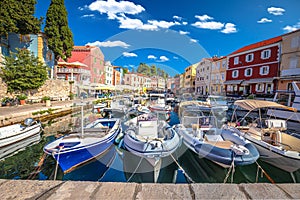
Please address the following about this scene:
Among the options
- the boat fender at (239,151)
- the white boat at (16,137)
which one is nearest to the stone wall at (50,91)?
the white boat at (16,137)

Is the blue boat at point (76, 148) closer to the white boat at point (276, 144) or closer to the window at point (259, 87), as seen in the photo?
the white boat at point (276, 144)

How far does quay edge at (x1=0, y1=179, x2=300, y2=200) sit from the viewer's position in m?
1.39

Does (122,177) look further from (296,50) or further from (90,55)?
(90,55)

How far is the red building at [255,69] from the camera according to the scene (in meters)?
22.4

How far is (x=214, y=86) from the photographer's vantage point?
3647 cm

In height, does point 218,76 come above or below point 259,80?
above

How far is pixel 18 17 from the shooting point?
634 inches

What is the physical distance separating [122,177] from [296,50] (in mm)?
25676

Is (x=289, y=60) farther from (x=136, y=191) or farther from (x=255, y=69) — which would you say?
(x=136, y=191)

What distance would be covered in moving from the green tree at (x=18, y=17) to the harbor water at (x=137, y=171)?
15.4m

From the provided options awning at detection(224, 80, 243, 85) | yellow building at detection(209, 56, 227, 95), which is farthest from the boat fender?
yellow building at detection(209, 56, 227, 95)

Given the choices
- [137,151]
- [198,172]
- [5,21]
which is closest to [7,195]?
[137,151]

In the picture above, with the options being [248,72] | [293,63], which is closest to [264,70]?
[248,72]

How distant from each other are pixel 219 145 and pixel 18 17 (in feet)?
72.1
